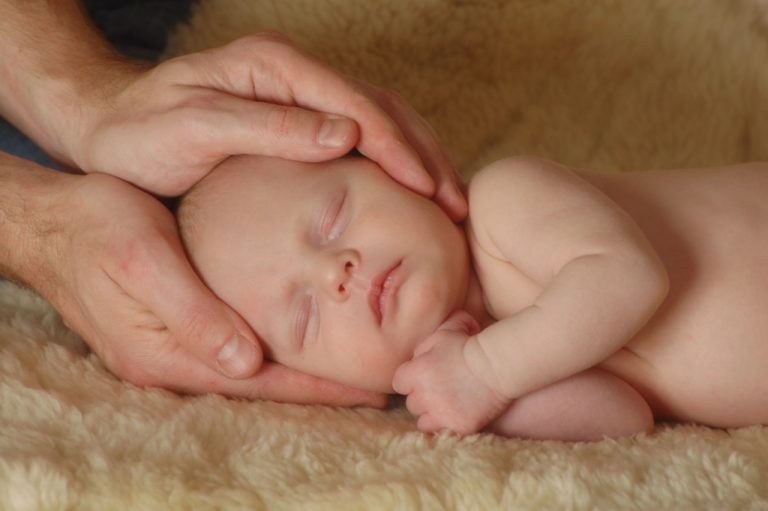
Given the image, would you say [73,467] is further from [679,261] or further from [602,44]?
[602,44]

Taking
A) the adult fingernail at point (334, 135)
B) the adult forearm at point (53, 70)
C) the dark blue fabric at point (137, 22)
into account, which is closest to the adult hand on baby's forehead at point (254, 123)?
the adult fingernail at point (334, 135)

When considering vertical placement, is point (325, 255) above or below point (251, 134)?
below

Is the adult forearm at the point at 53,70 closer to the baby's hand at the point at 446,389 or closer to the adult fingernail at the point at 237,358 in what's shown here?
the adult fingernail at the point at 237,358

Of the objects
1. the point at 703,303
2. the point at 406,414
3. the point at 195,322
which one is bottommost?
the point at 406,414

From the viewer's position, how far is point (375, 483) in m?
0.96

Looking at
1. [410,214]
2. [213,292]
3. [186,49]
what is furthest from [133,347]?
[186,49]

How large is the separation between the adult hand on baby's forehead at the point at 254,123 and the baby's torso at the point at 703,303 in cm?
19

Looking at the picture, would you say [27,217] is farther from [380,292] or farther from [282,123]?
[380,292]

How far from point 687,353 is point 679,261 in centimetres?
12

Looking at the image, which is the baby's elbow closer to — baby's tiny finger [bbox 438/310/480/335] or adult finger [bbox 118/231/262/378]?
baby's tiny finger [bbox 438/310/480/335]

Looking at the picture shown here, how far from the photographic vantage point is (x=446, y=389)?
3.76 ft

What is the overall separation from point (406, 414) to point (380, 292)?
0.62 ft

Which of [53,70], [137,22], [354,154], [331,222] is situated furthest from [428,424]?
[137,22]

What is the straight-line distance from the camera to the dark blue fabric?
6.52 ft
